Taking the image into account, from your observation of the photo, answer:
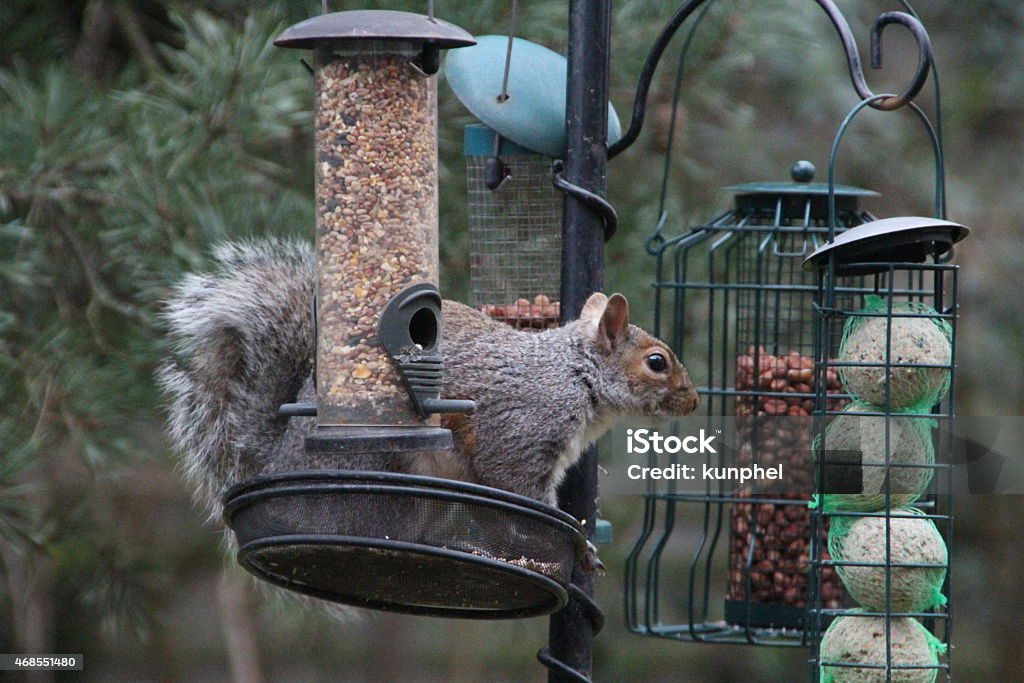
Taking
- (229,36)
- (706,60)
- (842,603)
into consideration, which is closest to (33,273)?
(229,36)

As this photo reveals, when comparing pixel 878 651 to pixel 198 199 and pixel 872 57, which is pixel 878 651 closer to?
pixel 872 57

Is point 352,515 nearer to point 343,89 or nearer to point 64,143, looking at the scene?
point 343,89

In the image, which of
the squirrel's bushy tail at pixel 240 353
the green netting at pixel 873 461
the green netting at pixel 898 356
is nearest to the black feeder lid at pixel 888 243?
the green netting at pixel 898 356

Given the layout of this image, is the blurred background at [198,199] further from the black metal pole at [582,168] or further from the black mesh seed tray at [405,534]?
the black mesh seed tray at [405,534]

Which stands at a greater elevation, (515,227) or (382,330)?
(515,227)

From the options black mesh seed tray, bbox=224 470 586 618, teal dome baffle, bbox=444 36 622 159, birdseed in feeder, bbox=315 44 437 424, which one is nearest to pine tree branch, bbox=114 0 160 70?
teal dome baffle, bbox=444 36 622 159

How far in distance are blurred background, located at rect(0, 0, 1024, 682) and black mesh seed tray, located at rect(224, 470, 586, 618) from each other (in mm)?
843

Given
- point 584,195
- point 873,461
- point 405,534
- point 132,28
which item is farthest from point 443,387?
point 132,28

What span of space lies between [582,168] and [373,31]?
1.25ft

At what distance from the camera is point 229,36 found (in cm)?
259

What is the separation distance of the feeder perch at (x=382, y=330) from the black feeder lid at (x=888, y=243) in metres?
0.50

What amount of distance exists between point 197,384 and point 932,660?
45.4 inches

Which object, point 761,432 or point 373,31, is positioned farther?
point 761,432

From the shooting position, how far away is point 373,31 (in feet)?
5.46
